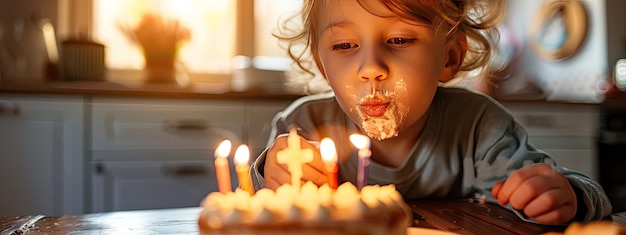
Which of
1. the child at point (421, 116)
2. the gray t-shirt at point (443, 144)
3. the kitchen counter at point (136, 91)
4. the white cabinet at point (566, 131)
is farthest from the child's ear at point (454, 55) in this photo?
the white cabinet at point (566, 131)

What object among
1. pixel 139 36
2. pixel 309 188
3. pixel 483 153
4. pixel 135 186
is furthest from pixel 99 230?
pixel 139 36

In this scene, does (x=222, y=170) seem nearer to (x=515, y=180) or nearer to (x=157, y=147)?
(x=515, y=180)

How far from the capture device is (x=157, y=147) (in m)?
1.60

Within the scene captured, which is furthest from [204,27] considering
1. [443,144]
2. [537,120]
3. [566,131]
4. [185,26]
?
[443,144]

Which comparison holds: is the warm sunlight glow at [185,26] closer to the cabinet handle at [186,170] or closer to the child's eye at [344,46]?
the cabinet handle at [186,170]

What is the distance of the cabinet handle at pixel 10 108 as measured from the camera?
1.47m

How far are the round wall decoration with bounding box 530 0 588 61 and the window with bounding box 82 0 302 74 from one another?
4.61ft

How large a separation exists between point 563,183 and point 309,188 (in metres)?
0.31

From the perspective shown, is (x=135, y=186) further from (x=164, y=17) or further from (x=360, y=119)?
(x=360, y=119)

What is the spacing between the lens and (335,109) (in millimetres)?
869

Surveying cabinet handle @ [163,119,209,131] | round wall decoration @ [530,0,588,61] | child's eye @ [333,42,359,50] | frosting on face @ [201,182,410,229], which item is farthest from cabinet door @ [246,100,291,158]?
round wall decoration @ [530,0,588,61]

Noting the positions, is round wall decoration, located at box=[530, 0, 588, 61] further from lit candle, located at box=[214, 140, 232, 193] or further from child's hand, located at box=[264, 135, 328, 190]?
lit candle, located at box=[214, 140, 232, 193]

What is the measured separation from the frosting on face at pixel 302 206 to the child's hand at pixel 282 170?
0.51 ft

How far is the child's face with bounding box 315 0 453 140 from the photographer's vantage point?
2.00 ft
